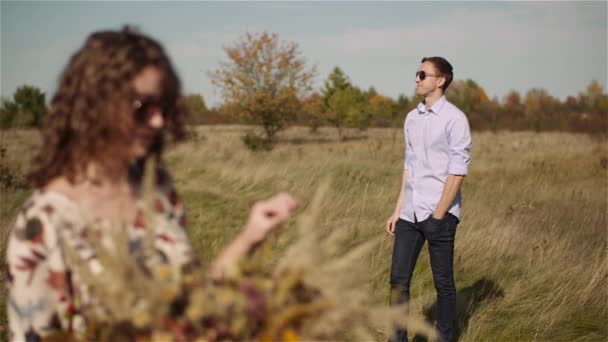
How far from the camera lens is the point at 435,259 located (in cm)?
389

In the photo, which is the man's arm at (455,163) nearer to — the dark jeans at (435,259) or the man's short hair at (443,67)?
the dark jeans at (435,259)

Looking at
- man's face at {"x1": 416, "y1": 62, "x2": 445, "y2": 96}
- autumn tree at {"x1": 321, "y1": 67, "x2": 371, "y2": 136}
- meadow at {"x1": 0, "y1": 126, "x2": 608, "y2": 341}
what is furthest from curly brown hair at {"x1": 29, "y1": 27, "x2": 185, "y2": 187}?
autumn tree at {"x1": 321, "y1": 67, "x2": 371, "y2": 136}

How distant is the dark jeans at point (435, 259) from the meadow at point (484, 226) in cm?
58

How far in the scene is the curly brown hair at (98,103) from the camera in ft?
4.67

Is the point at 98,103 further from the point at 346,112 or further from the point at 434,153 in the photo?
the point at 346,112

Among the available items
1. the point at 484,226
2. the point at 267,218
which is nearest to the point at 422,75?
the point at 267,218

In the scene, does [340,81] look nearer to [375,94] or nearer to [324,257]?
[375,94]

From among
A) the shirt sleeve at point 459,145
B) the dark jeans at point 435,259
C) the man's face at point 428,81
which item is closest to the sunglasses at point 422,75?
the man's face at point 428,81

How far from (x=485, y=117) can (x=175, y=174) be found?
37336 mm

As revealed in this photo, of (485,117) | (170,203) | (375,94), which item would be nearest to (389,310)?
(170,203)

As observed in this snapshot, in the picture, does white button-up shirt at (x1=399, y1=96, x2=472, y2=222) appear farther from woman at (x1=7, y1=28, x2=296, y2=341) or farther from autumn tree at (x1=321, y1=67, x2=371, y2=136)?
autumn tree at (x1=321, y1=67, x2=371, y2=136)

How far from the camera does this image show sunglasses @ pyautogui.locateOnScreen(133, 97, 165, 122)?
1.45 meters

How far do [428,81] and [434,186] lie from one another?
0.74 metres

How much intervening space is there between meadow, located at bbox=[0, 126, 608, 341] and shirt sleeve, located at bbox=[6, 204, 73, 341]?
17.5 inches
